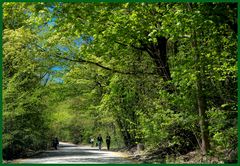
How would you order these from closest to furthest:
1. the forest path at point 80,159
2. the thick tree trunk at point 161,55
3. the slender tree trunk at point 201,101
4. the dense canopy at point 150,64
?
the dense canopy at point 150,64
the slender tree trunk at point 201,101
the thick tree trunk at point 161,55
the forest path at point 80,159

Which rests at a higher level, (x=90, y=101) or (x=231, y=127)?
(x=90, y=101)

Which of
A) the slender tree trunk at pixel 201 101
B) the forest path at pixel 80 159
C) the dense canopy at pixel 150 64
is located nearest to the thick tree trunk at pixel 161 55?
the dense canopy at pixel 150 64

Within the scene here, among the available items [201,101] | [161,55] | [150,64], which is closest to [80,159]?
[150,64]

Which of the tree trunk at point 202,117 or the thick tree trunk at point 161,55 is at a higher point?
the thick tree trunk at point 161,55

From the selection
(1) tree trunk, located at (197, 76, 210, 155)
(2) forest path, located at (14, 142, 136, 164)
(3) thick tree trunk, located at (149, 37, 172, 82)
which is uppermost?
(3) thick tree trunk, located at (149, 37, 172, 82)

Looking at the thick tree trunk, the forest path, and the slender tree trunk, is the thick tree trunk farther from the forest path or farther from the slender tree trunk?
the slender tree trunk

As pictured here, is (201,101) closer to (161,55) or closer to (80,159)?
(161,55)

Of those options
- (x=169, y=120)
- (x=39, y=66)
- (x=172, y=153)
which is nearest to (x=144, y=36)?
(x=169, y=120)

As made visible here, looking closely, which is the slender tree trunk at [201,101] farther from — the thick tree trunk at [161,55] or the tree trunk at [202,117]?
the thick tree trunk at [161,55]

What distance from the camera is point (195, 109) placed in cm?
1675

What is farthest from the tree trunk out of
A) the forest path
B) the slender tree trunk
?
the forest path

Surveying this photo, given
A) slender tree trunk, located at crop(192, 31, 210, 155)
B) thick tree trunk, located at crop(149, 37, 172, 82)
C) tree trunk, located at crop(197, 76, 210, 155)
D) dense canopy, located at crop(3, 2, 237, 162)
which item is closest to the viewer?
dense canopy, located at crop(3, 2, 237, 162)

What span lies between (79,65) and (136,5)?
55.6 ft

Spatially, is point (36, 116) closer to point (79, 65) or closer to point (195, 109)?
point (79, 65)
